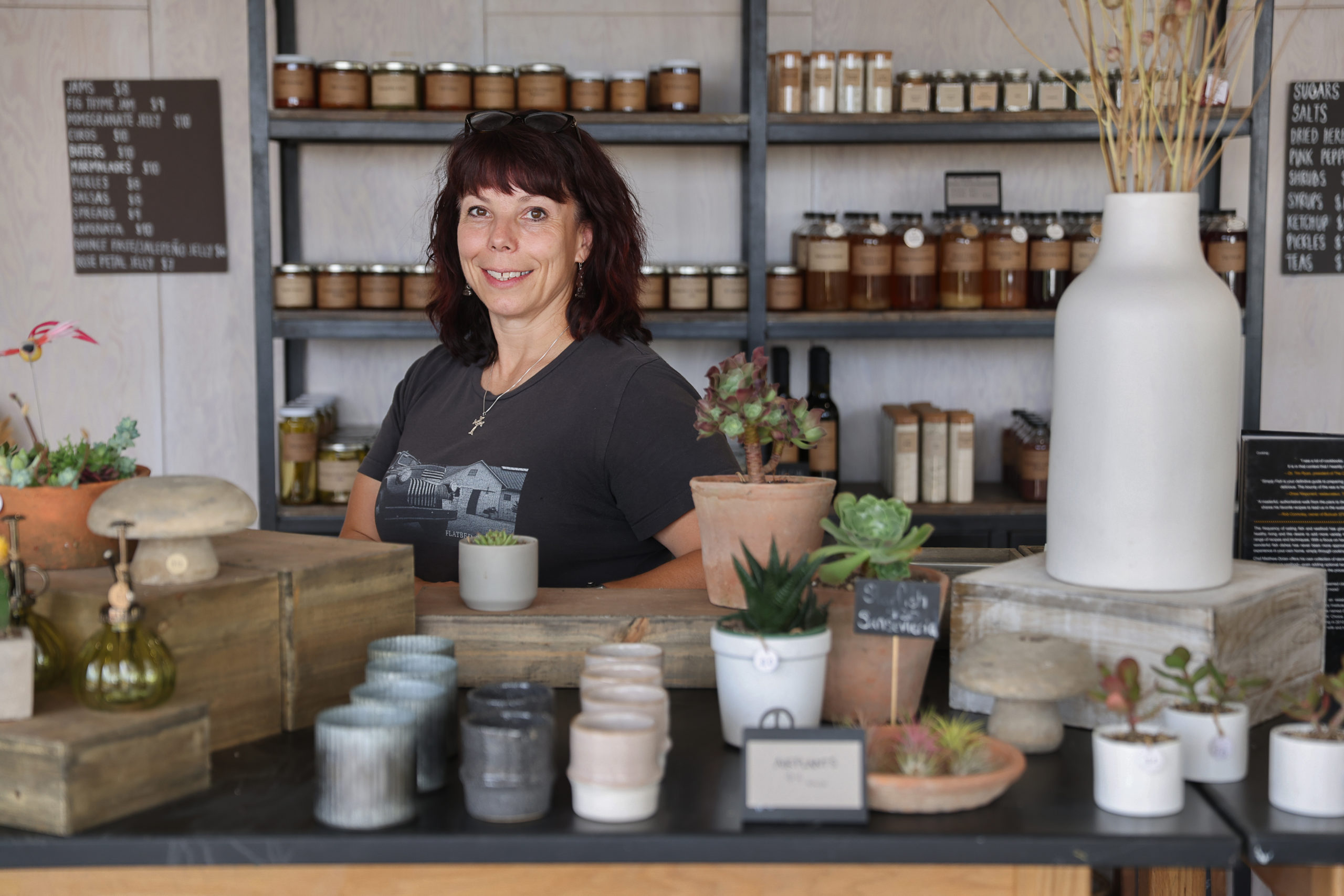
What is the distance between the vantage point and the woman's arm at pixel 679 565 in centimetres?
144

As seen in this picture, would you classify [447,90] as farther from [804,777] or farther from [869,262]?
[804,777]

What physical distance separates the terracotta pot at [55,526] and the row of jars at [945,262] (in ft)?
6.22

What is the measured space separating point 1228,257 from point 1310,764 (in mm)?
2095

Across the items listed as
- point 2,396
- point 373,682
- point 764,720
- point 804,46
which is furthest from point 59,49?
point 764,720

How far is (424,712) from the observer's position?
0.92 meters

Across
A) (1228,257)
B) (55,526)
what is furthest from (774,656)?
(1228,257)

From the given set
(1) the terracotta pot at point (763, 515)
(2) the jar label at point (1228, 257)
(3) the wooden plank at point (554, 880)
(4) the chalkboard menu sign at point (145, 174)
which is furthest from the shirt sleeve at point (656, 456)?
(4) the chalkboard menu sign at point (145, 174)

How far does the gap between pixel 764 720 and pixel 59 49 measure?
112 inches

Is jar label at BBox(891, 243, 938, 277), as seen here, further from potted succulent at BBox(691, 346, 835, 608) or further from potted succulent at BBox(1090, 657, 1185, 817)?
potted succulent at BBox(1090, 657, 1185, 817)

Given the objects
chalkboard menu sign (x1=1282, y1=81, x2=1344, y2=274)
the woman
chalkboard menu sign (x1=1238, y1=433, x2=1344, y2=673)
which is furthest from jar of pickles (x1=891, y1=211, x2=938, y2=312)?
chalkboard menu sign (x1=1238, y1=433, x2=1344, y2=673)

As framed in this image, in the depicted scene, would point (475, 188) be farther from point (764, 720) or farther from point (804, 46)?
point (804, 46)

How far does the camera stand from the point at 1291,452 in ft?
4.43

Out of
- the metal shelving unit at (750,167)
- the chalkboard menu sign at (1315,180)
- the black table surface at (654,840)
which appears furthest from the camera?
the chalkboard menu sign at (1315,180)

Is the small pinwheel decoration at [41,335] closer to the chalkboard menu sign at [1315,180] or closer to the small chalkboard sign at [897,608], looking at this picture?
the small chalkboard sign at [897,608]
